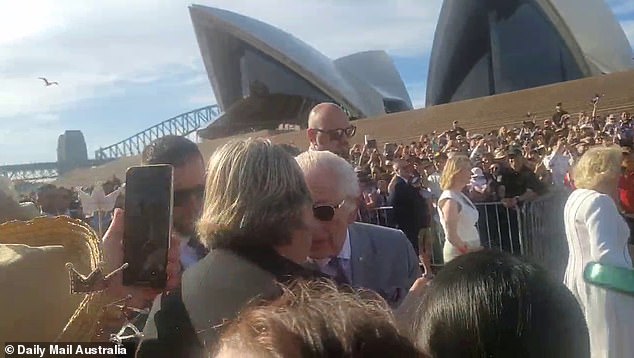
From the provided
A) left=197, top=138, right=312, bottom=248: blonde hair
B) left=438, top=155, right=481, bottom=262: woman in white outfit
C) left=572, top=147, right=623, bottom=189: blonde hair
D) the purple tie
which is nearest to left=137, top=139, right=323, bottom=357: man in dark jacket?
left=197, top=138, right=312, bottom=248: blonde hair

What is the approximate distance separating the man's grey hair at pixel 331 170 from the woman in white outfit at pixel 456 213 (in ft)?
7.58

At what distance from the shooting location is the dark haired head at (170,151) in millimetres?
2178

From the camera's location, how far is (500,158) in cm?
770

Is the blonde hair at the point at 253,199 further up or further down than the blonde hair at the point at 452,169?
further up

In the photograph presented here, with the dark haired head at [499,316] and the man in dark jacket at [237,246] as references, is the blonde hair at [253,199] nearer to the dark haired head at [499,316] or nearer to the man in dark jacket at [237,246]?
Answer: the man in dark jacket at [237,246]

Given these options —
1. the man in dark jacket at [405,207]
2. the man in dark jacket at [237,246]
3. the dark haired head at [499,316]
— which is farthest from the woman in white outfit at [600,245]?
the man in dark jacket at [405,207]

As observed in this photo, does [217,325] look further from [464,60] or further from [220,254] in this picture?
[464,60]

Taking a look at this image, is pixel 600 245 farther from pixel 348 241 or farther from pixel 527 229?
pixel 527 229

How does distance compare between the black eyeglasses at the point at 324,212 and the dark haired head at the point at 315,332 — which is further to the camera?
the black eyeglasses at the point at 324,212

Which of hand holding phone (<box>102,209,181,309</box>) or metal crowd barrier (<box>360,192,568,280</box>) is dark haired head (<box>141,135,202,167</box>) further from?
metal crowd barrier (<box>360,192,568,280</box>)

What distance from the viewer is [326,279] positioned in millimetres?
1285

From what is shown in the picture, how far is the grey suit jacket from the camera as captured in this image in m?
2.30

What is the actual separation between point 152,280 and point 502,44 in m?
32.0

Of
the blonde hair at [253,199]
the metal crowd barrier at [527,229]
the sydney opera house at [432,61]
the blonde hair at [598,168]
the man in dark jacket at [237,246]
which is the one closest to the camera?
the man in dark jacket at [237,246]
